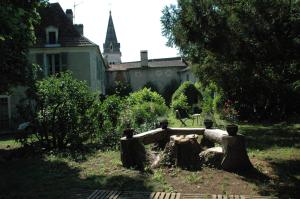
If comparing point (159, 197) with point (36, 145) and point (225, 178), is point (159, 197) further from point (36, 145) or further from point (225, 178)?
point (36, 145)

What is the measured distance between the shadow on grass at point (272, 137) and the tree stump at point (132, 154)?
4476 millimetres

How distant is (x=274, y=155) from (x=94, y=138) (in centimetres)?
695

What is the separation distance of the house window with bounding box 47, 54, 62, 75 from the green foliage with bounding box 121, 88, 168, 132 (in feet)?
30.3

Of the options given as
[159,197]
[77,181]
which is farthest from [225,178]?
[77,181]

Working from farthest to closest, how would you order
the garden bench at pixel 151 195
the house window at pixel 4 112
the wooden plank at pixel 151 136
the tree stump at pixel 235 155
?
the house window at pixel 4 112, the wooden plank at pixel 151 136, the tree stump at pixel 235 155, the garden bench at pixel 151 195

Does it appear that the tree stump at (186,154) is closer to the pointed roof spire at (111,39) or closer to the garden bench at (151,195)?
the garden bench at (151,195)

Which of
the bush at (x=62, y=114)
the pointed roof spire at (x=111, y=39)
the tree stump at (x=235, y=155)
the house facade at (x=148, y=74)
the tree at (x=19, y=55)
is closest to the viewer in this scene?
the tree stump at (x=235, y=155)

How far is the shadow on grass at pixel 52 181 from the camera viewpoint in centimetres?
844

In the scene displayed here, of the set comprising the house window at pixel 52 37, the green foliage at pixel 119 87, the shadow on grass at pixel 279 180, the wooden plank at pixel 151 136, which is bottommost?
the shadow on grass at pixel 279 180

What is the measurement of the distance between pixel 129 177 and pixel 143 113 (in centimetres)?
1063

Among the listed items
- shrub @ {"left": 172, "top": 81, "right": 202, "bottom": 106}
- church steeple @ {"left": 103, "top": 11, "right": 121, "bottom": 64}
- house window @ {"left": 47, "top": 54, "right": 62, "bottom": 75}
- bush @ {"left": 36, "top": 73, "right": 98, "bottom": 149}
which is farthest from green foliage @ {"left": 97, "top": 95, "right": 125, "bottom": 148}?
church steeple @ {"left": 103, "top": 11, "right": 121, "bottom": 64}

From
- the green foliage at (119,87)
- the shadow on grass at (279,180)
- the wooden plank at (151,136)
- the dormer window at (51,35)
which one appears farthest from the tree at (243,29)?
the green foliage at (119,87)

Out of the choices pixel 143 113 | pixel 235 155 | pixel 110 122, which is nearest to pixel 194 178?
pixel 235 155

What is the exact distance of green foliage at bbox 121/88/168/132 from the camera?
57.1ft
